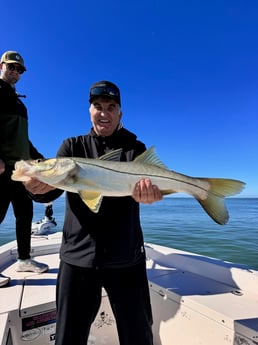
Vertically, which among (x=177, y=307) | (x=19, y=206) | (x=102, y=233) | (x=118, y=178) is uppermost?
(x=118, y=178)

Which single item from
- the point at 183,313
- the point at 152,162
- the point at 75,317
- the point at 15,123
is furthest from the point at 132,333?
the point at 15,123

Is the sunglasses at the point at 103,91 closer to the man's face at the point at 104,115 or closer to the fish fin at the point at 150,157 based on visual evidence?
the man's face at the point at 104,115

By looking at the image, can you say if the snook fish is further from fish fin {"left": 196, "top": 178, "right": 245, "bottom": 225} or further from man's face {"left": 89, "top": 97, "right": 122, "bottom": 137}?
man's face {"left": 89, "top": 97, "right": 122, "bottom": 137}

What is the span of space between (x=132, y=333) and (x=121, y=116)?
203 centimetres

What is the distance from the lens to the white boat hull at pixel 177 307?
2473mm

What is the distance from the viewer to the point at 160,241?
1178 cm

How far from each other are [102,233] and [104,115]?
1129 mm

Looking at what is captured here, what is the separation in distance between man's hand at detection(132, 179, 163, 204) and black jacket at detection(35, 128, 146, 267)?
7.9 inches

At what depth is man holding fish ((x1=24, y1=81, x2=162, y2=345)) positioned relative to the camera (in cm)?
213

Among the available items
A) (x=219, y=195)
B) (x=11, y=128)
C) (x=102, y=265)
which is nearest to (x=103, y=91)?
(x=219, y=195)

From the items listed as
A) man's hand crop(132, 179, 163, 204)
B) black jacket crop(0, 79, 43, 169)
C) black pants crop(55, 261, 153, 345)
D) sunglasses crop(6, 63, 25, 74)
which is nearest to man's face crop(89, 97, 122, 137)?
man's hand crop(132, 179, 163, 204)

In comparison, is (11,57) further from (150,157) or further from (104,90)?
(150,157)

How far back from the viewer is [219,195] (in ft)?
7.56

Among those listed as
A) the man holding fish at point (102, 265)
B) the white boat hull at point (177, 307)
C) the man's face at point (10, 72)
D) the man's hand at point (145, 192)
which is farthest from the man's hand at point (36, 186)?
the man's face at point (10, 72)
